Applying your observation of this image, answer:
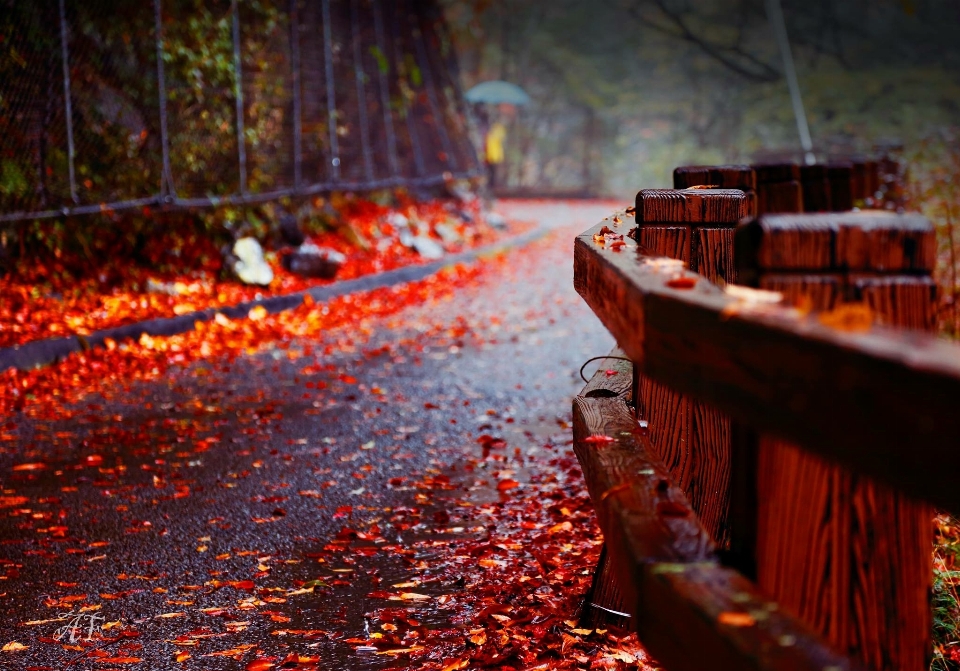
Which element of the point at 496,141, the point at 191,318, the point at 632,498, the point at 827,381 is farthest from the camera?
the point at 496,141

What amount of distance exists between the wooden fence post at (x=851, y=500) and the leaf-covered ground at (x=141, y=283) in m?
7.28

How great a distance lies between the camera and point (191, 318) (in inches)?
356

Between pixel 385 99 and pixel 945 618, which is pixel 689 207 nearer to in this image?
pixel 945 618

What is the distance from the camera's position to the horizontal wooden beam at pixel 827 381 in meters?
1.15

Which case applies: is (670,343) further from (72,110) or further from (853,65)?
(853,65)

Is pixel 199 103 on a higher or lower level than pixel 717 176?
higher

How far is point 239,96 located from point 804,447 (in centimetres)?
1199

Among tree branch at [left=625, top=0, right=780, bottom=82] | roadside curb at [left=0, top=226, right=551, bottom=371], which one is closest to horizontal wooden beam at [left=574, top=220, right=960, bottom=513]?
roadside curb at [left=0, top=226, right=551, bottom=371]

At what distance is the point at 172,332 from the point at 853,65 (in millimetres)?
33051

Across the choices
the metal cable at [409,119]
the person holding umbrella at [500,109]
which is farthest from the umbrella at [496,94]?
the metal cable at [409,119]

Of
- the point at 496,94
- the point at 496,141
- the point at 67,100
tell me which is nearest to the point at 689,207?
the point at 67,100

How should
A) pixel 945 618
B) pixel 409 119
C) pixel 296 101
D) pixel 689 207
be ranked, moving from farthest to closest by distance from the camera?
pixel 409 119
pixel 296 101
pixel 945 618
pixel 689 207

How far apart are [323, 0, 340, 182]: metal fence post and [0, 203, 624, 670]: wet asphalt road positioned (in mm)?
6305

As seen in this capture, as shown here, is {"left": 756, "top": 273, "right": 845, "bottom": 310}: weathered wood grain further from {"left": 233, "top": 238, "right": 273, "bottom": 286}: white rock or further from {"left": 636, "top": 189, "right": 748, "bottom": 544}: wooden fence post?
{"left": 233, "top": 238, "right": 273, "bottom": 286}: white rock
